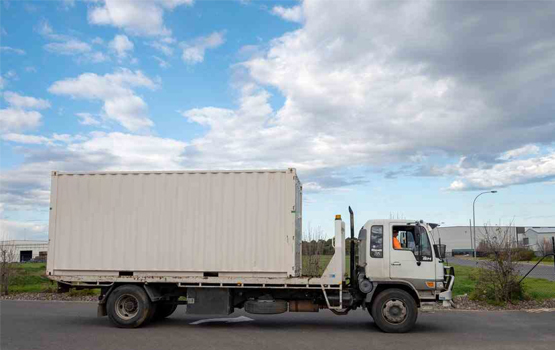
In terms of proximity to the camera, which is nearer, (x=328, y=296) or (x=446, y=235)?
(x=328, y=296)

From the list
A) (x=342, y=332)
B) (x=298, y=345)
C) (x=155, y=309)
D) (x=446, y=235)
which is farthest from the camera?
(x=446, y=235)

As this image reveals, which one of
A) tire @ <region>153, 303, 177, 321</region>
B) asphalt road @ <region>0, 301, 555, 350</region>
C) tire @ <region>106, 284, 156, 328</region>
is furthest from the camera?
tire @ <region>153, 303, 177, 321</region>

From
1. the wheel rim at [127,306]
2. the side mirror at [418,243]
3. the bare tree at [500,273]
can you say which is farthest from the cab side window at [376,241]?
the bare tree at [500,273]

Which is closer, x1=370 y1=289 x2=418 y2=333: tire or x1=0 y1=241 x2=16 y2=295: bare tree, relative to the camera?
x1=370 y1=289 x2=418 y2=333: tire

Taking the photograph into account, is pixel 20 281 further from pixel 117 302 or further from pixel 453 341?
pixel 453 341

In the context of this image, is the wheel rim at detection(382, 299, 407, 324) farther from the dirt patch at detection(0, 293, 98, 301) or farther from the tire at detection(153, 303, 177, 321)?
the dirt patch at detection(0, 293, 98, 301)

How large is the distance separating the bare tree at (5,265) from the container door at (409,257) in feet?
51.8

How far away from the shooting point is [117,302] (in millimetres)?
11391

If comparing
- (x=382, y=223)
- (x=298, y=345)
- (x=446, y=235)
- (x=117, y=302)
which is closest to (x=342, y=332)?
(x=298, y=345)

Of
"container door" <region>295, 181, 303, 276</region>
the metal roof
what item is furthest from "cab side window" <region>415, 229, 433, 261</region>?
the metal roof

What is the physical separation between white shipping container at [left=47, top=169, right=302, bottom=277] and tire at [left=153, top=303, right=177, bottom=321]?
137 cm

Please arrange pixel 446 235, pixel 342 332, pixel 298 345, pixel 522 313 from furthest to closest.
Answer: pixel 446 235 → pixel 522 313 → pixel 342 332 → pixel 298 345

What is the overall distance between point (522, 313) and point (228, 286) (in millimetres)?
8817

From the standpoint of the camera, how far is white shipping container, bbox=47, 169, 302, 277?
11.1 meters
